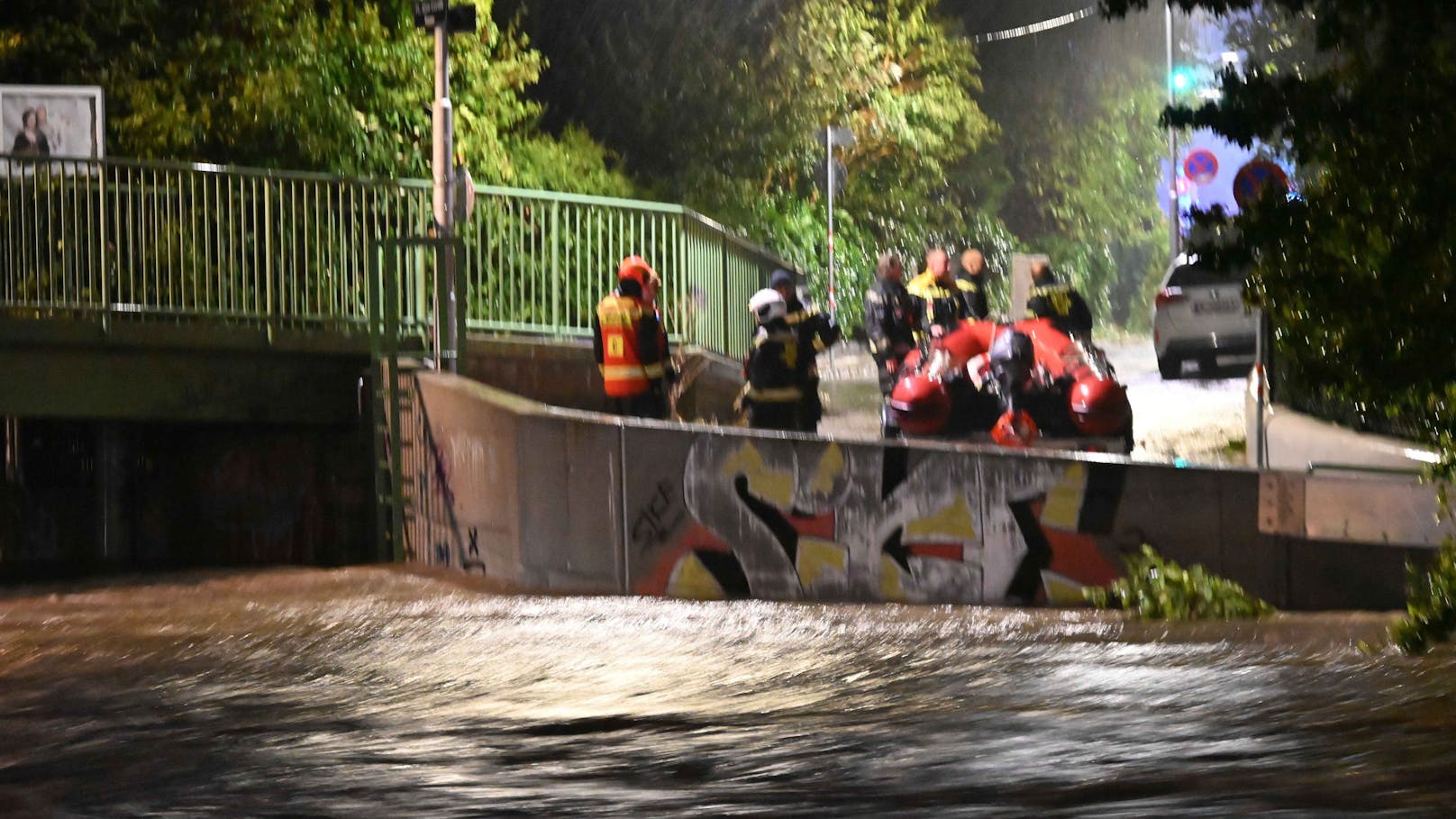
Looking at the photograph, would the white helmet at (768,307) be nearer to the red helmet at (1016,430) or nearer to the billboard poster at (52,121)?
the red helmet at (1016,430)

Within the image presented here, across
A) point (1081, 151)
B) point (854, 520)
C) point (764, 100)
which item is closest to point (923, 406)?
point (854, 520)

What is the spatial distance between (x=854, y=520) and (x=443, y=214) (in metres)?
5.95

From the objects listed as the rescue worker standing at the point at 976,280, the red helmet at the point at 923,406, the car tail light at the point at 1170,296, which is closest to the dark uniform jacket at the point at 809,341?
the red helmet at the point at 923,406

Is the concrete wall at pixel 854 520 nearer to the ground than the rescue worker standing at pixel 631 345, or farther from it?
nearer to the ground

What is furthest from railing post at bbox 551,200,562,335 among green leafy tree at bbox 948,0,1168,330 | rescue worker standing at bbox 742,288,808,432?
green leafy tree at bbox 948,0,1168,330

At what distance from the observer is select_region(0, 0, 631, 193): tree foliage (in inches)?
859

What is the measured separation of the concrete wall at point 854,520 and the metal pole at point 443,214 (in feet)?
9.20

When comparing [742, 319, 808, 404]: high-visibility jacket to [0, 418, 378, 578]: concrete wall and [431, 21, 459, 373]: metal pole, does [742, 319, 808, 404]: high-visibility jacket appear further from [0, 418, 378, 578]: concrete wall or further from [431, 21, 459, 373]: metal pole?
[0, 418, 378, 578]: concrete wall

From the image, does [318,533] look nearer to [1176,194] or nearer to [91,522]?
[91,522]

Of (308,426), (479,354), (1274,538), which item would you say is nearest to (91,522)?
(308,426)

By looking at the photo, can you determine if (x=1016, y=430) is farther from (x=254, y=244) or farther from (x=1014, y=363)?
(x=254, y=244)

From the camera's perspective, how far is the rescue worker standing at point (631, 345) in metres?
15.4

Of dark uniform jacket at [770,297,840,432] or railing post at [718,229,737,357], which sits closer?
dark uniform jacket at [770,297,840,432]

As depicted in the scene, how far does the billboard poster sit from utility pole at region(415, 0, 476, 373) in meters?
3.51
